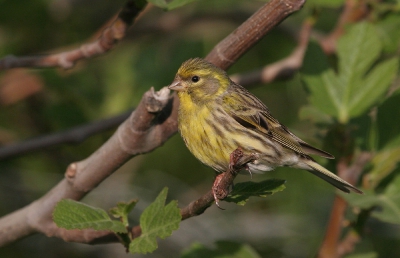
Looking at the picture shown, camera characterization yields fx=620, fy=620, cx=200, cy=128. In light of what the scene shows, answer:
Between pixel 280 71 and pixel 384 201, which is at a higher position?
pixel 280 71

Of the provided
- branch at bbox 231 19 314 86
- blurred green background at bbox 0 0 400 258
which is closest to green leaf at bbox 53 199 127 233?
blurred green background at bbox 0 0 400 258

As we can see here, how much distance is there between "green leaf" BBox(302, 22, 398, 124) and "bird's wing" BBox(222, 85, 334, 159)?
25cm

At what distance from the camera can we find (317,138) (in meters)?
3.62

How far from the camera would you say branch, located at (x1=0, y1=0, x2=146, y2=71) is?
10.1ft

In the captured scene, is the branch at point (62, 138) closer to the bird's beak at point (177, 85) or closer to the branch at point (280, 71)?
the bird's beak at point (177, 85)

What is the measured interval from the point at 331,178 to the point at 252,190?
108 cm

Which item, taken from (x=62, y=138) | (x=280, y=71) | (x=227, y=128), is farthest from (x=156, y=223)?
(x=280, y=71)

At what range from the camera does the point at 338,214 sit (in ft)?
11.1

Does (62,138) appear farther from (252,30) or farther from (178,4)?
(252,30)

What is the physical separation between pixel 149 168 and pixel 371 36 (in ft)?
8.22

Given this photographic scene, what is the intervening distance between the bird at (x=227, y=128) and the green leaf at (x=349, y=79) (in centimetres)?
30

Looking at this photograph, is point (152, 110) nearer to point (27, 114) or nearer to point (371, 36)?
point (371, 36)

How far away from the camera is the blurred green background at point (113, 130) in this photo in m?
4.68

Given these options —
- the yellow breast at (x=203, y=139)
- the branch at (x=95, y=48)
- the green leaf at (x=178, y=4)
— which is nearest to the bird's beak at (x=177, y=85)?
the yellow breast at (x=203, y=139)
